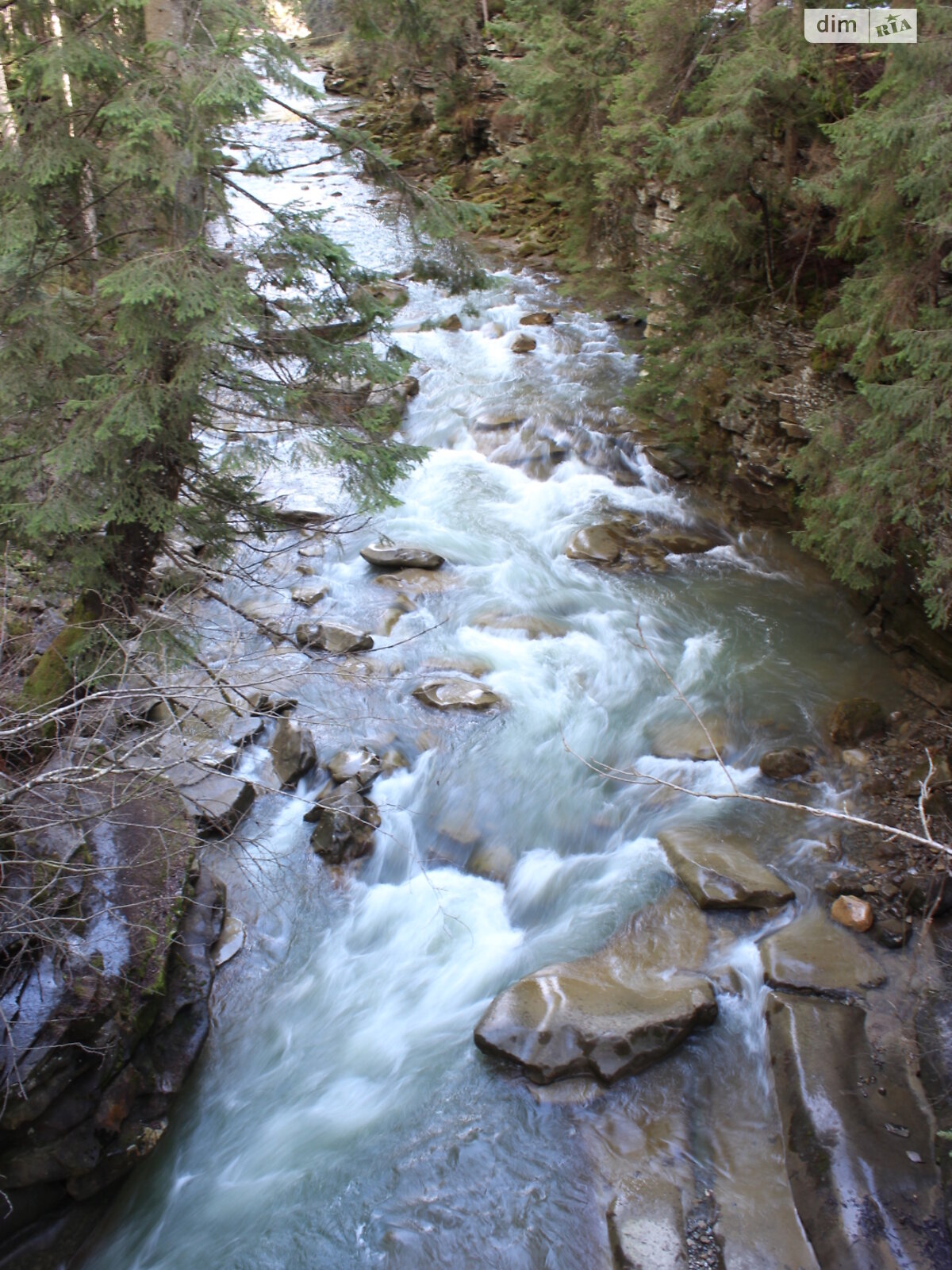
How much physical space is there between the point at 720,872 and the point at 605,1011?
150cm

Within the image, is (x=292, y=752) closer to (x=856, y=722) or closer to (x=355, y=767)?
(x=355, y=767)

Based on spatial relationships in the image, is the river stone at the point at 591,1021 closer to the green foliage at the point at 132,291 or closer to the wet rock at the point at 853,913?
the wet rock at the point at 853,913

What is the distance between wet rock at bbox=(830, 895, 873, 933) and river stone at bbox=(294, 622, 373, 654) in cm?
490

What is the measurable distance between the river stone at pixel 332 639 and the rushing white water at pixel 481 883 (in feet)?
0.79

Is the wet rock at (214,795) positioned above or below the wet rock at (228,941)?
above

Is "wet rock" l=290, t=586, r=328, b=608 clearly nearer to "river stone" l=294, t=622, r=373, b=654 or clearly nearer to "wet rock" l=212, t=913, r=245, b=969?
"river stone" l=294, t=622, r=373, b=654

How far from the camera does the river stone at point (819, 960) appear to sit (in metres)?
5.61

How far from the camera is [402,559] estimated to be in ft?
34.2

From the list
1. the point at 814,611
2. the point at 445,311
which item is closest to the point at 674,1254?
the point at 814,611

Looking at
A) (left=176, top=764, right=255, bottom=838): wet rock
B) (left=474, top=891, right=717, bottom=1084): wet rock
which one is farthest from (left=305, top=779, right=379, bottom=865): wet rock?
(left=474, top=891, right=717, bottom=1084): wet rock

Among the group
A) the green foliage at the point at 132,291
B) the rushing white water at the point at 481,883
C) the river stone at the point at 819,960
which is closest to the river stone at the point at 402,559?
the rushing white water at the point at 481,883

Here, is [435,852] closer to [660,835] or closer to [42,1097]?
[660,835]

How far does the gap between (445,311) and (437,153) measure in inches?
344

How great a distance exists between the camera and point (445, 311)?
15797 mm
